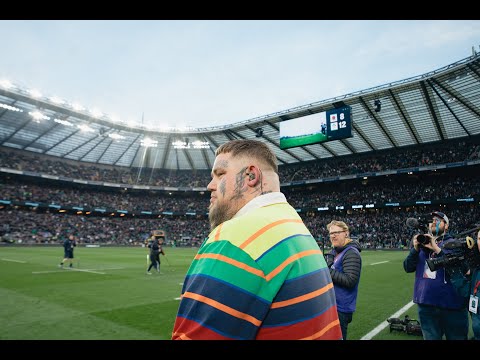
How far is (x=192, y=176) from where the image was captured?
235 ft

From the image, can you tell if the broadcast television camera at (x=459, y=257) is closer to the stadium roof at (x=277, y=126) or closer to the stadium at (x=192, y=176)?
the stadium at (x=192, y=176)

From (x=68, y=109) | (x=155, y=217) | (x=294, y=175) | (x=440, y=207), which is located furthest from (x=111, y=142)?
(x=440, y=207)

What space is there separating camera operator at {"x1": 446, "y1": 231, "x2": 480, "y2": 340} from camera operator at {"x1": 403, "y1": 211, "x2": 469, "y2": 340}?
140 mm

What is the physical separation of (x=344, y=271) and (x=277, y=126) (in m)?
42.0

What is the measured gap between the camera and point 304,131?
38.5 m

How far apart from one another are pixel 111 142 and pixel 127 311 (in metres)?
55.2

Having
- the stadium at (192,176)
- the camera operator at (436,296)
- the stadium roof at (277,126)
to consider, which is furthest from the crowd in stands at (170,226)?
the camera operator at (436,296)

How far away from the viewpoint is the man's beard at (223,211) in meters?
1.73

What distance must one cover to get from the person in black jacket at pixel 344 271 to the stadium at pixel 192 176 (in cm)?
833

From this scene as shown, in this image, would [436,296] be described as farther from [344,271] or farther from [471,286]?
[344,271]

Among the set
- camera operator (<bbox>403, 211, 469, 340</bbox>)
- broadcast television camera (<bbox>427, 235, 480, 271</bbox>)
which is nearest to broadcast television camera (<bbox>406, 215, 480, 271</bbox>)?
broadcast television camera (<bbox>427, 235, 480, 271</bbox>)
